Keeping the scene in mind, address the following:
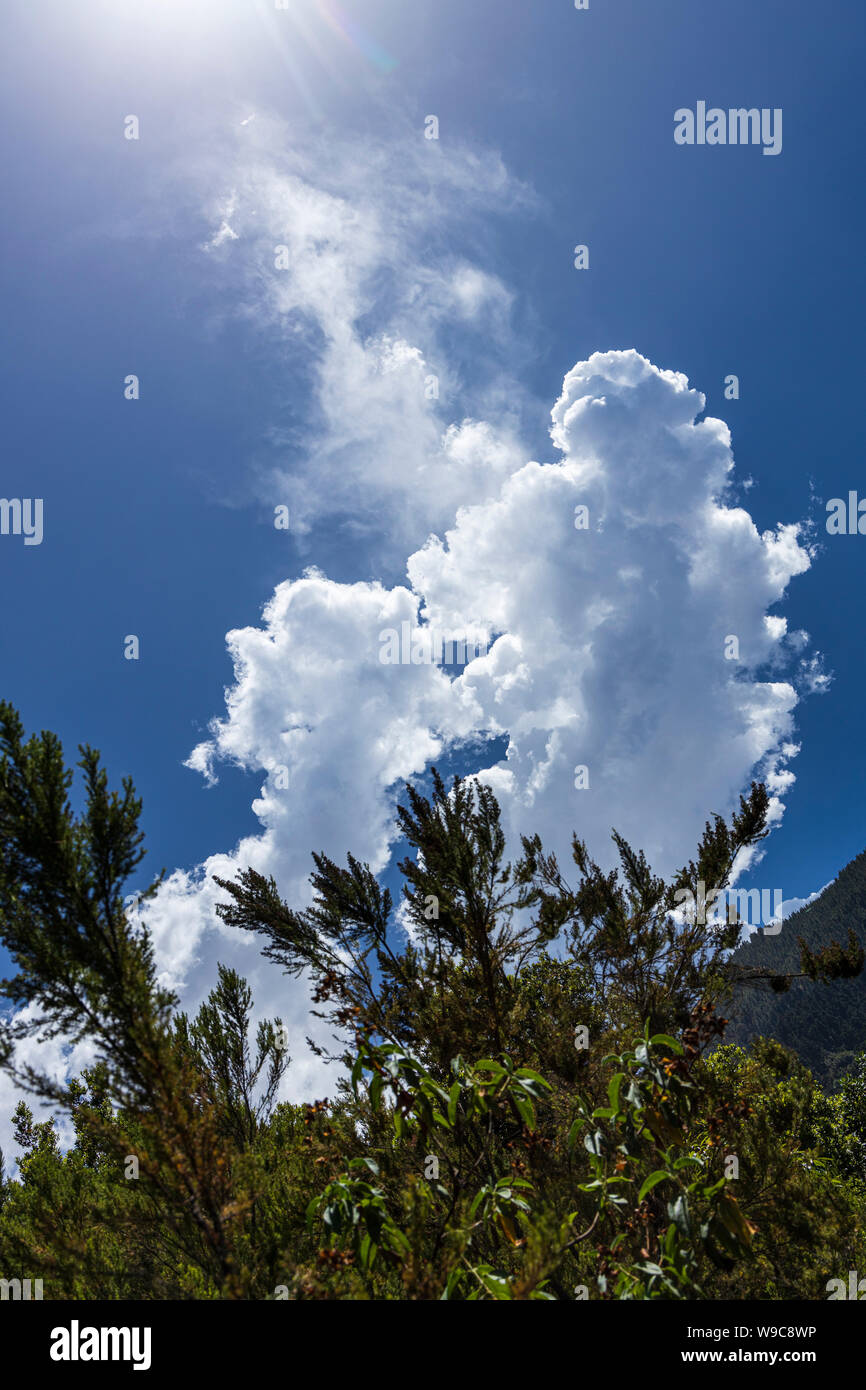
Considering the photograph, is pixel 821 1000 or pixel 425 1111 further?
pixel 821 1000

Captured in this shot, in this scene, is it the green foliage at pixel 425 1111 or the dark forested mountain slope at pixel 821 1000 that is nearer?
the green foliage at pixel 425 1111

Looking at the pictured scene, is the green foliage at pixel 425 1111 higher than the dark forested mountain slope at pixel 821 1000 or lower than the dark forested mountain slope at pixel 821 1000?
higher

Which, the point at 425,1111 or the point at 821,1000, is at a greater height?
the point at 425,1111

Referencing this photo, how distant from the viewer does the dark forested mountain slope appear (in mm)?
107275

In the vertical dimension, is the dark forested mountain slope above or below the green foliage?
below

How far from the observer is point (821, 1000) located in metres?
125

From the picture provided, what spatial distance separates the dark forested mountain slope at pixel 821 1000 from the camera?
107 meters

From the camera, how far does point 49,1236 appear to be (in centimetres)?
512

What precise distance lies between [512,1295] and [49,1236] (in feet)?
17.0

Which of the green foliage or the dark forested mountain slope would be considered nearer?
the green foliage
